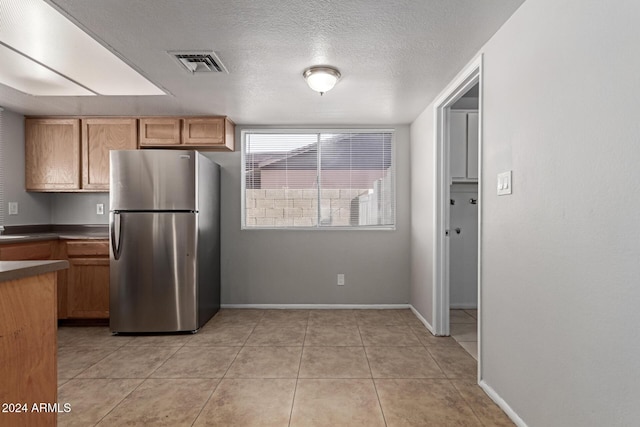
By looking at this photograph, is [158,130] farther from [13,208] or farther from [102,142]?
[13,208]

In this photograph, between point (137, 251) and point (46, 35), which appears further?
point (137, 251)

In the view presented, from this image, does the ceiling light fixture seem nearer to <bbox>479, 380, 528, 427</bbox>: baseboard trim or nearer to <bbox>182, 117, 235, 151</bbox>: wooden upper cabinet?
<bbox>182, 117, 235, 151</bbox>: wooden upper cabinet

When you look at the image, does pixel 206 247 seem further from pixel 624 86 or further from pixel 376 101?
pixel 624 86

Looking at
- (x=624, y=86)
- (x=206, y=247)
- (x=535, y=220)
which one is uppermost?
(x=624, y=86)

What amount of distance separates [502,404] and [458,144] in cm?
261

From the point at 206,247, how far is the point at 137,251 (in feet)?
2.08

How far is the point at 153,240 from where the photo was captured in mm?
3238

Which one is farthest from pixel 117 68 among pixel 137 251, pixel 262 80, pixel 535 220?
pixel 535 220

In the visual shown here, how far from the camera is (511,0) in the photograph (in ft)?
5.72

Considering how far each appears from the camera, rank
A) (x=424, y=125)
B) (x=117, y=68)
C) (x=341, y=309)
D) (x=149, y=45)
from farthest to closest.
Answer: (x=341, y=309)
(x=424, y=125)
(x=117, y=68)
(x=149, y=45)

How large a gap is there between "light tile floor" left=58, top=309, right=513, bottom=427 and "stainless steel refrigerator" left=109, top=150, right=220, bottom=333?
217 mm

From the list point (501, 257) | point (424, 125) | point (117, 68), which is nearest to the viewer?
point (501, 257)

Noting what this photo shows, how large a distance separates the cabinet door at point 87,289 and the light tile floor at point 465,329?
11.0ft

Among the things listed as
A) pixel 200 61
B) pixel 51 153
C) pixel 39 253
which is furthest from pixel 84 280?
pixel 200 61
